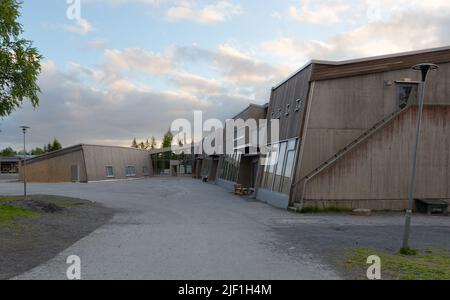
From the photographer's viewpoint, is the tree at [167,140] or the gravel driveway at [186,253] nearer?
the gravel driveway at [186,253]

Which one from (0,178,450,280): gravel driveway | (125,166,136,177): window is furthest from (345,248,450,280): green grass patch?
(125,166,136,177): window

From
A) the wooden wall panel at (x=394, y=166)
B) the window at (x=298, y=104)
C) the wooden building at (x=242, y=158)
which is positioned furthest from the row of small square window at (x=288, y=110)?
the wooden wall panel at (x=394, y=166)

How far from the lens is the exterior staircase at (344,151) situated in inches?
751

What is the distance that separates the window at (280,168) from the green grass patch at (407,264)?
10.4m

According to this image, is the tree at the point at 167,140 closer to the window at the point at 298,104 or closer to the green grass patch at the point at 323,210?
the window at the point at 298,104

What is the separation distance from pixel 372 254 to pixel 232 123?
A: 3491 centimetres

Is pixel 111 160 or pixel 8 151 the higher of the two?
pixel 111 160

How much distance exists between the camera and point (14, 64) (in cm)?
1670

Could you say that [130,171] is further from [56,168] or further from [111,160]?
[56,168]

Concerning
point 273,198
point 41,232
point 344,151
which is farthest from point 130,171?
point 41,232

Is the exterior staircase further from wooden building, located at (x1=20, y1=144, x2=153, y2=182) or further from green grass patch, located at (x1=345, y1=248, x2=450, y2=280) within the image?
wooden building, located at (x1=20, y1=144, x2=153, y2=182)

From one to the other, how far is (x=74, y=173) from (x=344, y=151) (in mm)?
36544
